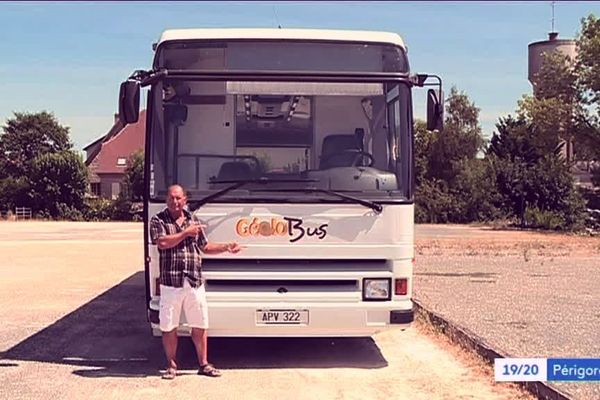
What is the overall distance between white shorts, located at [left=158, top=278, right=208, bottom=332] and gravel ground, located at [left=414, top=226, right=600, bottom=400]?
3.29 m

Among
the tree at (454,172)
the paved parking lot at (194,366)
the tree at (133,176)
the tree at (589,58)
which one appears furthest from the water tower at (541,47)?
the paved parking lot at (194,366)

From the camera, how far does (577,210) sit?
5434 cm

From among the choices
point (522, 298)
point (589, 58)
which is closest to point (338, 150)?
point (522, 298)

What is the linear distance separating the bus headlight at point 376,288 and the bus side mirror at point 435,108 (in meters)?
1.71

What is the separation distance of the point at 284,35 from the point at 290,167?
1425 millimetres

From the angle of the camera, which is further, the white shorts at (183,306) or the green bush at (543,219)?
the green bush at (543,219)

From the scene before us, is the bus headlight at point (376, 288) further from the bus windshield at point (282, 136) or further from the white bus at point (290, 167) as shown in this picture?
the bus windshield at point (282, 136)

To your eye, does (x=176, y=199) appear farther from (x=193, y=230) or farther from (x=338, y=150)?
(x=338, y=150)

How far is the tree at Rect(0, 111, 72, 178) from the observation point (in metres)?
70.5

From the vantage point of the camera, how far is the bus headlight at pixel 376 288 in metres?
8.99

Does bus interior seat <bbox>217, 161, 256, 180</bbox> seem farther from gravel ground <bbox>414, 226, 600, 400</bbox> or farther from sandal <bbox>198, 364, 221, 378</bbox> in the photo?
gravel ground <bbox>414, 226, 600, 400</bbox>

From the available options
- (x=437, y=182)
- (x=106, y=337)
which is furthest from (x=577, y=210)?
(x=106, y=337)

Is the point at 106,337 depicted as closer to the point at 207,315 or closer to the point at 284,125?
the point at 207,315

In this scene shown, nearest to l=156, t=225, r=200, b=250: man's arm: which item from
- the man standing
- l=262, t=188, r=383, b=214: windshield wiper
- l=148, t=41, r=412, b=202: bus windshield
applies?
the man standing
